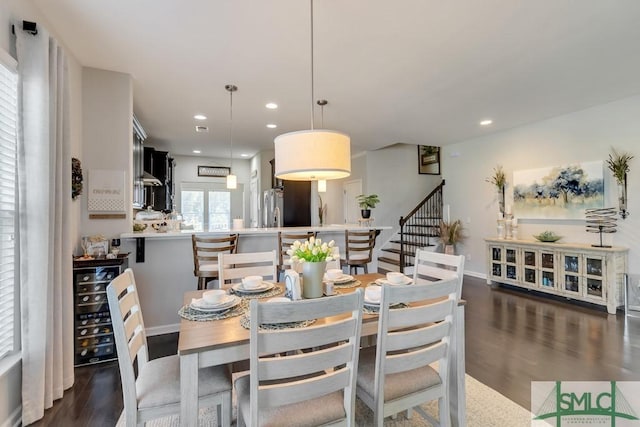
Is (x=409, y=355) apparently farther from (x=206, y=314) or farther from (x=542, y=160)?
(x=542, y=160)

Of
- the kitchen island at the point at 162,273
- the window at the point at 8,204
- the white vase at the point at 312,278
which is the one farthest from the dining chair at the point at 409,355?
the kitchen island at the point at 162,273

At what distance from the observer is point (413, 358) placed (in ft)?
4.92

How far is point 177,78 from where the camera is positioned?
10.7 ft

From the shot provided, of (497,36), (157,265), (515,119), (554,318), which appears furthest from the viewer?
(515,119)

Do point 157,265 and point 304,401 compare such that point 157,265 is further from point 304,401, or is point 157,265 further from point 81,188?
point 304,401

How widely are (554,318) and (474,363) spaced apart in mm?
1874

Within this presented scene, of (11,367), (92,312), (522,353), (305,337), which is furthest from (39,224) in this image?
(522,353)

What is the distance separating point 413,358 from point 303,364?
2.00ft

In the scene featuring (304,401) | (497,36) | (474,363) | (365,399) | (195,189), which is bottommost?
(474,363)

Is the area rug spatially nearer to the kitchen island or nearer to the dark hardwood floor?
the dark hardwood floor

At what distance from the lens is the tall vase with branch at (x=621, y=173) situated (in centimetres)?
399

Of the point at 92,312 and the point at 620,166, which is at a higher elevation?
the point at 620,166

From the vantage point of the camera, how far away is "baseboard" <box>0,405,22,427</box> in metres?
1.82

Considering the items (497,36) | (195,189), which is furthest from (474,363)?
(195,189)
